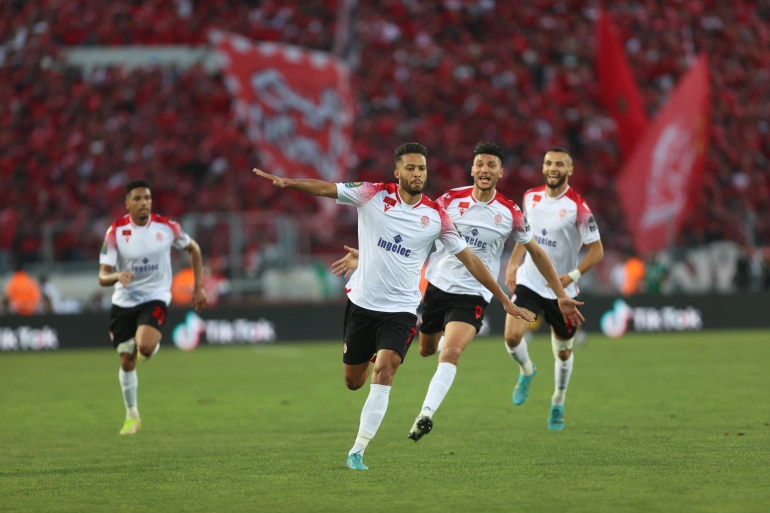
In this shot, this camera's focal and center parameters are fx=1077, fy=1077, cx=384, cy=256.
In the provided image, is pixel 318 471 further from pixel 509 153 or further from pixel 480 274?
pixel 509 153

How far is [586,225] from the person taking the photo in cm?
Result: 1045

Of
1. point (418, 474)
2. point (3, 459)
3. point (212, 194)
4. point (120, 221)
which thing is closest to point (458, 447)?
point (418, 474)

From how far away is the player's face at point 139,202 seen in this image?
1098 centimetres

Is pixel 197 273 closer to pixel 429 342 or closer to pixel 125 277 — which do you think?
pixel 125 277

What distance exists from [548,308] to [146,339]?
404cm

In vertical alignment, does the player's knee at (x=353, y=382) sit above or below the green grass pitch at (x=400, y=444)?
above

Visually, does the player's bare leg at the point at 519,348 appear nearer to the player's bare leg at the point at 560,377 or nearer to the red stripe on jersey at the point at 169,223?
the player's bare leg at the point at 560,377

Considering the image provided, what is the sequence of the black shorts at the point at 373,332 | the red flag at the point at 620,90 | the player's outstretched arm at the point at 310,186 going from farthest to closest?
the red flag at the point at 620,90, the black shorts at the point at 373,332, the player's outstretched arm at the point at 310,186

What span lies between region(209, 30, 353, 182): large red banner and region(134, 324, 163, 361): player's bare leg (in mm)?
14724

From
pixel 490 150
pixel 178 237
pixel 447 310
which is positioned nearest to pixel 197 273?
pixel 178 237

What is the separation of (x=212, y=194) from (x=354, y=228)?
5.14m

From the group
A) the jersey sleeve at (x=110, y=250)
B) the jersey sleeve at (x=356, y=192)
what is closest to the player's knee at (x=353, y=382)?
the jersey sleeve at (x=356, y=192)

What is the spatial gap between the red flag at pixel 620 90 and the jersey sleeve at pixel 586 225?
19.1 metres

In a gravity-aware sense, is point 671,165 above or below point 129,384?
above
